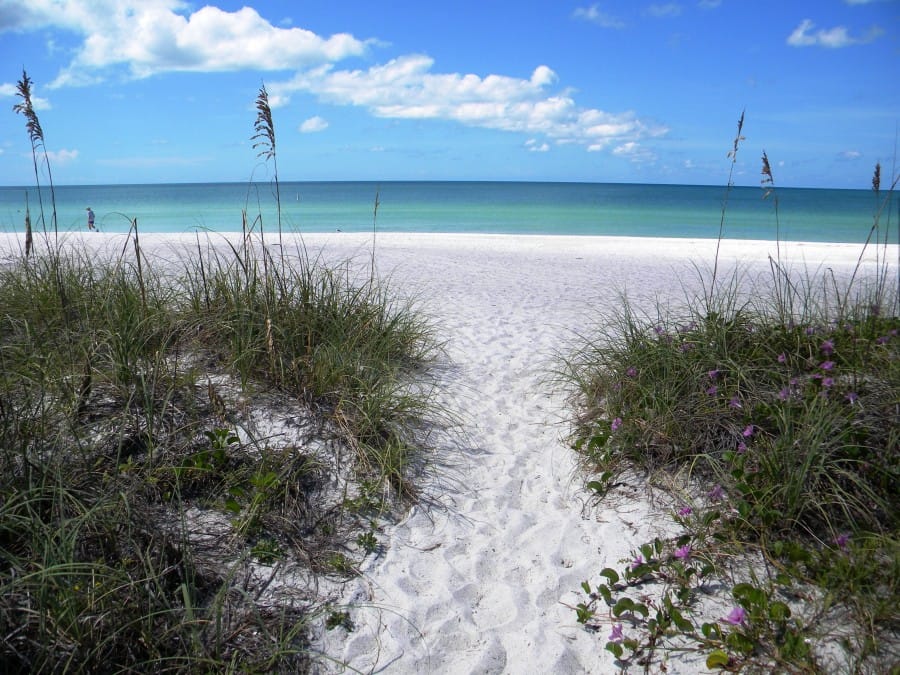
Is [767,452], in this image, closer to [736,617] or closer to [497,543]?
[736,617]

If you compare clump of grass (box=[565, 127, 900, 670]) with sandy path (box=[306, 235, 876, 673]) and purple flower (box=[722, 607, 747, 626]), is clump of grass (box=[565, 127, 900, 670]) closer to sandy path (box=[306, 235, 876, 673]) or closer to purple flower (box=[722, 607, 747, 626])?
purple flower (box=[722, 607, 747, 626])

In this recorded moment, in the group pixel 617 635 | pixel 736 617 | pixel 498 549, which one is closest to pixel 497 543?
pixel 498 549

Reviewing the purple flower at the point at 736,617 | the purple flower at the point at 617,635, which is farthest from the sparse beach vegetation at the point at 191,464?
the purple flower at the point at 736,617

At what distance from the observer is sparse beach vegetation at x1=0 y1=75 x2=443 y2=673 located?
6.66ft

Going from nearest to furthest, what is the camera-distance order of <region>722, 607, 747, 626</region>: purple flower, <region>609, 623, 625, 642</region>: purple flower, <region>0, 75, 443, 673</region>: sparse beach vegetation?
<region>0, 75, 443, 673</region>: sparse beach vegetation
<region>722, 607, 747, 626</region>: purple flower
<region>609, 623, 625, 642</region>: purple flower

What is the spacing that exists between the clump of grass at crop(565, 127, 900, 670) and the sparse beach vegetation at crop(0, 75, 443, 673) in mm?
1295

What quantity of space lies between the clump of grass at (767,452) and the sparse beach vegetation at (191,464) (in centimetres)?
130

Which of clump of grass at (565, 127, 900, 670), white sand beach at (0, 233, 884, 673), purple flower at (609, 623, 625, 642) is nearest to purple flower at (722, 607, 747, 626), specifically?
clump of grass at (565, 127, 900, 670)

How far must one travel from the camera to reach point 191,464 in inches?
117

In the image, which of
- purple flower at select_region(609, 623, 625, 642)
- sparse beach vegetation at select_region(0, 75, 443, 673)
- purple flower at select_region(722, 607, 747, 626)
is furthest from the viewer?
purple flower at select_region(609, 623, 625, 642)

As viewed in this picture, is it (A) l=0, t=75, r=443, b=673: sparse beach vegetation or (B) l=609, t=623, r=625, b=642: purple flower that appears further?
(B) l=609, t=623, r=625, b=642: purple flower

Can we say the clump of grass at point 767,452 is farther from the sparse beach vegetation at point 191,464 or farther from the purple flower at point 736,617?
the sparse beach vegetation at point 191,464

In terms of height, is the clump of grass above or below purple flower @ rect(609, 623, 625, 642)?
above

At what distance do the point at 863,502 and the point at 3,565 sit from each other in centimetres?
363
